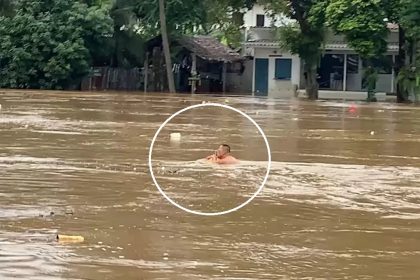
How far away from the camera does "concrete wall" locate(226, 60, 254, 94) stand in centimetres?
5278

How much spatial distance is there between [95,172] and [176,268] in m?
5.16

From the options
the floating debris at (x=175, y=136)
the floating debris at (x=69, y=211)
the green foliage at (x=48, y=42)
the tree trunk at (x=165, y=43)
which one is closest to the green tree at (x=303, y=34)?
the tree trunk at (x=165, y=43)

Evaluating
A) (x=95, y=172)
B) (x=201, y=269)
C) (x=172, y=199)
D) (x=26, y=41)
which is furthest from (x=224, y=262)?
(x=26, y=41)

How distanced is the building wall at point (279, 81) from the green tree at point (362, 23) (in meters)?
11.8

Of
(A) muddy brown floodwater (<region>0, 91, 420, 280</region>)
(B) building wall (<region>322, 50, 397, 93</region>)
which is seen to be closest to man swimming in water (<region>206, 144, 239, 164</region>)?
(A) muddy brown floodwater (<region>0, 91, 420, 280</region>)

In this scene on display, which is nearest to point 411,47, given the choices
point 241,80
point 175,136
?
point 241,80

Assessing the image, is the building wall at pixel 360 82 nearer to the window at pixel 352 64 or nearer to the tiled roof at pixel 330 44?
the window at pixel 352 64

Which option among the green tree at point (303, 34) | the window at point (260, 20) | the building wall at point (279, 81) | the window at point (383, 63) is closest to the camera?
the window at point (383, 63)

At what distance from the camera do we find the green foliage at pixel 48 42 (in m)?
42.9

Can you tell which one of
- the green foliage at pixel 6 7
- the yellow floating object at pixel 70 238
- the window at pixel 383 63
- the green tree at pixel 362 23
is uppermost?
the green foliage at pixel 6 7

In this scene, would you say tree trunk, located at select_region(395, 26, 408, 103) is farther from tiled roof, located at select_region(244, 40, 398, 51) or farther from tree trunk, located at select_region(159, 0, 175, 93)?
tree trunk, located at select_region(159, 0, 175, 93)

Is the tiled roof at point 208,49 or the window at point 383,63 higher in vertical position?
the tiled roof at point 208,49

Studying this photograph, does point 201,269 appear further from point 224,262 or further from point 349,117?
point 349,117

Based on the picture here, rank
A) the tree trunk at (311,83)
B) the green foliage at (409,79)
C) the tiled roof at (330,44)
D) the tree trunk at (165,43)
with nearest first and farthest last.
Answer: the green foliage at (409,79), the tree trunk at (311,83), the tree trunk at (165,43), the tiled roof at (330,44)
